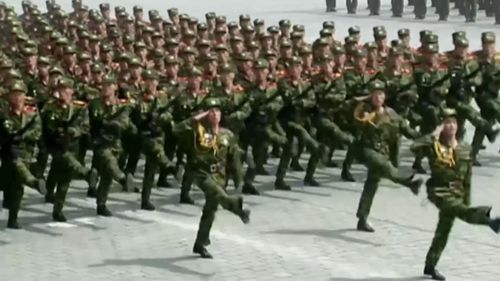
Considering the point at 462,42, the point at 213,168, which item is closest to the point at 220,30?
the point at 462,42

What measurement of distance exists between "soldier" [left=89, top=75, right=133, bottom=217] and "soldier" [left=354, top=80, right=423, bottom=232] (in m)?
2.84

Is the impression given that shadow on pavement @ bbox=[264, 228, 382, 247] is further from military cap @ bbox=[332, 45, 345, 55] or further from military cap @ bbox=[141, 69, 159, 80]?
military cap @ bbox=[332, 45, 345, 55]

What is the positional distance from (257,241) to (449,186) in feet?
9.01

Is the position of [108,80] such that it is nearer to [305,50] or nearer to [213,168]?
[213,168]

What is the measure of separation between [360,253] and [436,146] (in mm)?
1820

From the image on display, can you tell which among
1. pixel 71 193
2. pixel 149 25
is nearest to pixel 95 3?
pixel 149 25

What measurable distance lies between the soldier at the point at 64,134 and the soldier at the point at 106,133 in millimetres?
254

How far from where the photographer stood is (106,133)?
17250mm

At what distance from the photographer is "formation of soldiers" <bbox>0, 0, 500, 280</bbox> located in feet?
49.1

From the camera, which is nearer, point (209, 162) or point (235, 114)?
point (209, 162)

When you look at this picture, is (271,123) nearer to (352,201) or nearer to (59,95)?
(352,201)

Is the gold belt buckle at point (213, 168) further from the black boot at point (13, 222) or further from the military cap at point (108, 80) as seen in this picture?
the black boot at point (13, 222)

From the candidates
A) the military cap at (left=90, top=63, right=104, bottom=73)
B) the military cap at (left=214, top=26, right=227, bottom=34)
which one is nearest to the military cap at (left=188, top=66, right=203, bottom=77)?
the military cap at (left=90, top=63, right=104, bottom=73)

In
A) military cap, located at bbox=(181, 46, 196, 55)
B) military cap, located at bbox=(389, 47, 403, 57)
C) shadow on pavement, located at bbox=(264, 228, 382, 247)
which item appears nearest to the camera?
shadow on pavement, located at bbox=(264, 228, 382, 247)
